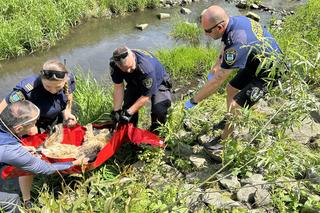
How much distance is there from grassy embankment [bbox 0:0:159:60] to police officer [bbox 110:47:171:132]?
4548 mm

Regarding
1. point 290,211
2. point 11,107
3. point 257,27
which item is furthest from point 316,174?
point 11,107

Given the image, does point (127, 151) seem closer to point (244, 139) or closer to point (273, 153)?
point (244, 139)

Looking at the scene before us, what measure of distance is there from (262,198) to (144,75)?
1.84 meters

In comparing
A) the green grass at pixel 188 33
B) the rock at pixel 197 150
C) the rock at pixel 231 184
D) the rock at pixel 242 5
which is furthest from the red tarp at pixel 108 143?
the rock at pixel 242 5

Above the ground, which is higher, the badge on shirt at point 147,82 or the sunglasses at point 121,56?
the sunglasses at point 121,56

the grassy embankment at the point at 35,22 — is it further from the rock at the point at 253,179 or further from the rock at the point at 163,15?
the rock at the point at 253,179

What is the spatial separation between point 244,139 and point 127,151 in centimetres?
144

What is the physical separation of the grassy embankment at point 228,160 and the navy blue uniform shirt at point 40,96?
849 millimetres

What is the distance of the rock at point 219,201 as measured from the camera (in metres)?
3.41

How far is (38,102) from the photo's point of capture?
13.5 ft

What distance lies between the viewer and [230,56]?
3.69 metres

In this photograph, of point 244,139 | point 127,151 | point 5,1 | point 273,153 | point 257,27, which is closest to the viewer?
point 273,153

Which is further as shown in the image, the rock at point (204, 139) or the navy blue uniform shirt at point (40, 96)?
the rock at point (204, 139)

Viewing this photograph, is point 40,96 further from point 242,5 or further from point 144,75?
point 242,5
